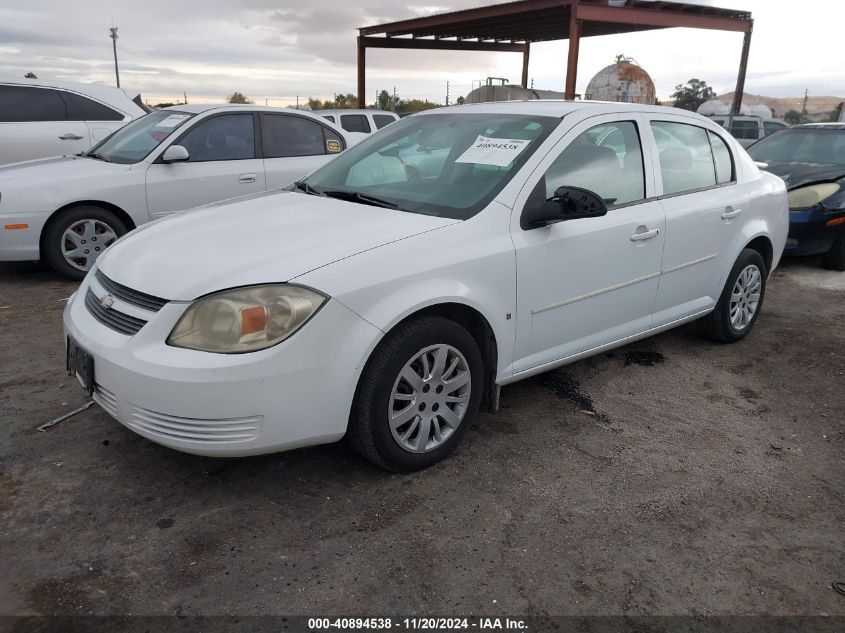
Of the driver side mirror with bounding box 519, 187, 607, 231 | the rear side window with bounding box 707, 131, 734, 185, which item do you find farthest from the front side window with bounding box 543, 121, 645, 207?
the rear side window with bounding box 707, 131, 734, 185

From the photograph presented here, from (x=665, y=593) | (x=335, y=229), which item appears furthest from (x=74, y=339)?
(x=665, y=593)

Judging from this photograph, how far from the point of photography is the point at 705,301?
15.0 feet

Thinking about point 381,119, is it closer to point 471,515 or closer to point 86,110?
point 86,110

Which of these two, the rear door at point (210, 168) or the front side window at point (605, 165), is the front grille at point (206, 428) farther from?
the rear door at point (210, 168)

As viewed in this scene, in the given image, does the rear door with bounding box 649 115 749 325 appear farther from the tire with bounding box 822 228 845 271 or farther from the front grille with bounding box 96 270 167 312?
the tire with bounding box 822 228 845 271

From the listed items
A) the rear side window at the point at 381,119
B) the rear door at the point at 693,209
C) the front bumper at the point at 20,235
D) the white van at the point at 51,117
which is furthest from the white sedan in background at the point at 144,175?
the rear side window at the point at 381,119

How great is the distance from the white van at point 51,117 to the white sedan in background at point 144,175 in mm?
1422

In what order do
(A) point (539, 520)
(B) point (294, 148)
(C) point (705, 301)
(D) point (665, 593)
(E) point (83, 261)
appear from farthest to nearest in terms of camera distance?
1. (B) point (294, 148)
2. (E) point (83, 261)
3. (C) point (705, 301)
4. (A) point (539, 520)
5. (D) point (665, 593)

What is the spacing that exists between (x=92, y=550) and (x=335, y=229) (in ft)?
5.24

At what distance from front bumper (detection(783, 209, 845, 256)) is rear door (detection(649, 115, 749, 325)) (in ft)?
9.89

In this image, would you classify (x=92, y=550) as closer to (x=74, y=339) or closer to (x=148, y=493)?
(x=148, y=493)

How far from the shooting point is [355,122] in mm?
13297

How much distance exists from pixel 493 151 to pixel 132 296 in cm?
186

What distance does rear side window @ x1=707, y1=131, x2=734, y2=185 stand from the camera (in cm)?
458
